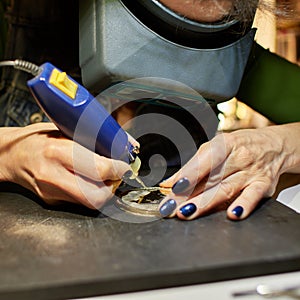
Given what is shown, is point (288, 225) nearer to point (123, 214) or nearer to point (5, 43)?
point (123, 214)

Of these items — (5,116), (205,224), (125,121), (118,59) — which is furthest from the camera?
(5,116)

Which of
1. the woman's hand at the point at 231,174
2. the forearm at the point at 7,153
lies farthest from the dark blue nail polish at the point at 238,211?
the forearm at the point at 7,153

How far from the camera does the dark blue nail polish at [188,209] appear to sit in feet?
1.69

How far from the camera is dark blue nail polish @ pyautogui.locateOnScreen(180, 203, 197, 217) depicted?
0.52m

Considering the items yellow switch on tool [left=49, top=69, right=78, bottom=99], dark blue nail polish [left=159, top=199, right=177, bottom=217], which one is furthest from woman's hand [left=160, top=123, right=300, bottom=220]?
yellow switch on tool [left=49, top=69, right=78, bottom=99]

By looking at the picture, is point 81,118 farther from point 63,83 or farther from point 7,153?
point 7,153

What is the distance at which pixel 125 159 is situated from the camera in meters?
0.56

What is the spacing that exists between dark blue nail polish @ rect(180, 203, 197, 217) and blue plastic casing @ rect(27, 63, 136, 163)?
104mm

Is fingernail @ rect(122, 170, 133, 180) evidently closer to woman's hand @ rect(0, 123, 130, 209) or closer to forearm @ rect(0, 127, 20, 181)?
woman's hand @ rect(0, 123, 130, 209)

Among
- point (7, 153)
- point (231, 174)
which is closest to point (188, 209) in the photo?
point (231, 174)

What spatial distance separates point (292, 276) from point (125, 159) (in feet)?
0.83

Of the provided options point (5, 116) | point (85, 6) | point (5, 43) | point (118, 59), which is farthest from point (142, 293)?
point (5, 43)

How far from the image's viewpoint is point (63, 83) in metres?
0.47

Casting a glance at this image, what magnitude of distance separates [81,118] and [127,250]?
0.54ft
